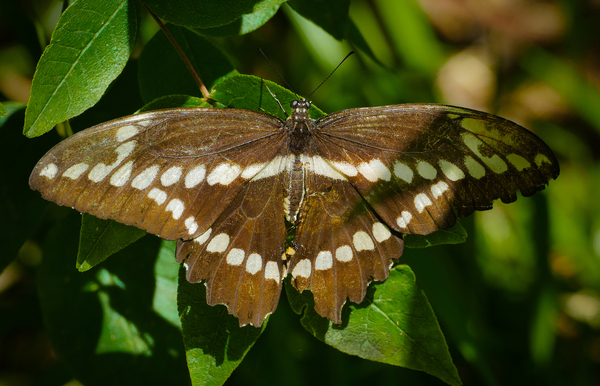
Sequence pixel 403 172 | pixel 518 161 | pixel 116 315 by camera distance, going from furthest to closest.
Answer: pixel 116 315, pixel 403 172, pixel 518 161

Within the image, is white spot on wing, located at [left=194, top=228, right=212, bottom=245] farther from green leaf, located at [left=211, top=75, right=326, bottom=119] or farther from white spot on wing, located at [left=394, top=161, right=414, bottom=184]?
white spot on wing, located at [left=394, top=161, right=414, bottom=184]

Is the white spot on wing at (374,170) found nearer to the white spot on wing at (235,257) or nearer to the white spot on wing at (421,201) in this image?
the white spot on wing at (421,201)

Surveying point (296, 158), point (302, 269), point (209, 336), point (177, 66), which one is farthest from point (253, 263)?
point (177, 66)

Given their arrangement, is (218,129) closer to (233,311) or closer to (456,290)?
(233,311)

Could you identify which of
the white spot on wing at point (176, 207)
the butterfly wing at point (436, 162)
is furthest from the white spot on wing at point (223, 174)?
the butterfly wing at point (436, 162)

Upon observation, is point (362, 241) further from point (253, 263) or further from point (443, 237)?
point (253, 263)

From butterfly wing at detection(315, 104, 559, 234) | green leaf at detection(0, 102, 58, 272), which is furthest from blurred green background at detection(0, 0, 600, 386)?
butterfly wing at detection(315, 104, 559, 234)

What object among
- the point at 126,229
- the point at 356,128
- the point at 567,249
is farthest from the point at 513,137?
the point at 567,249
